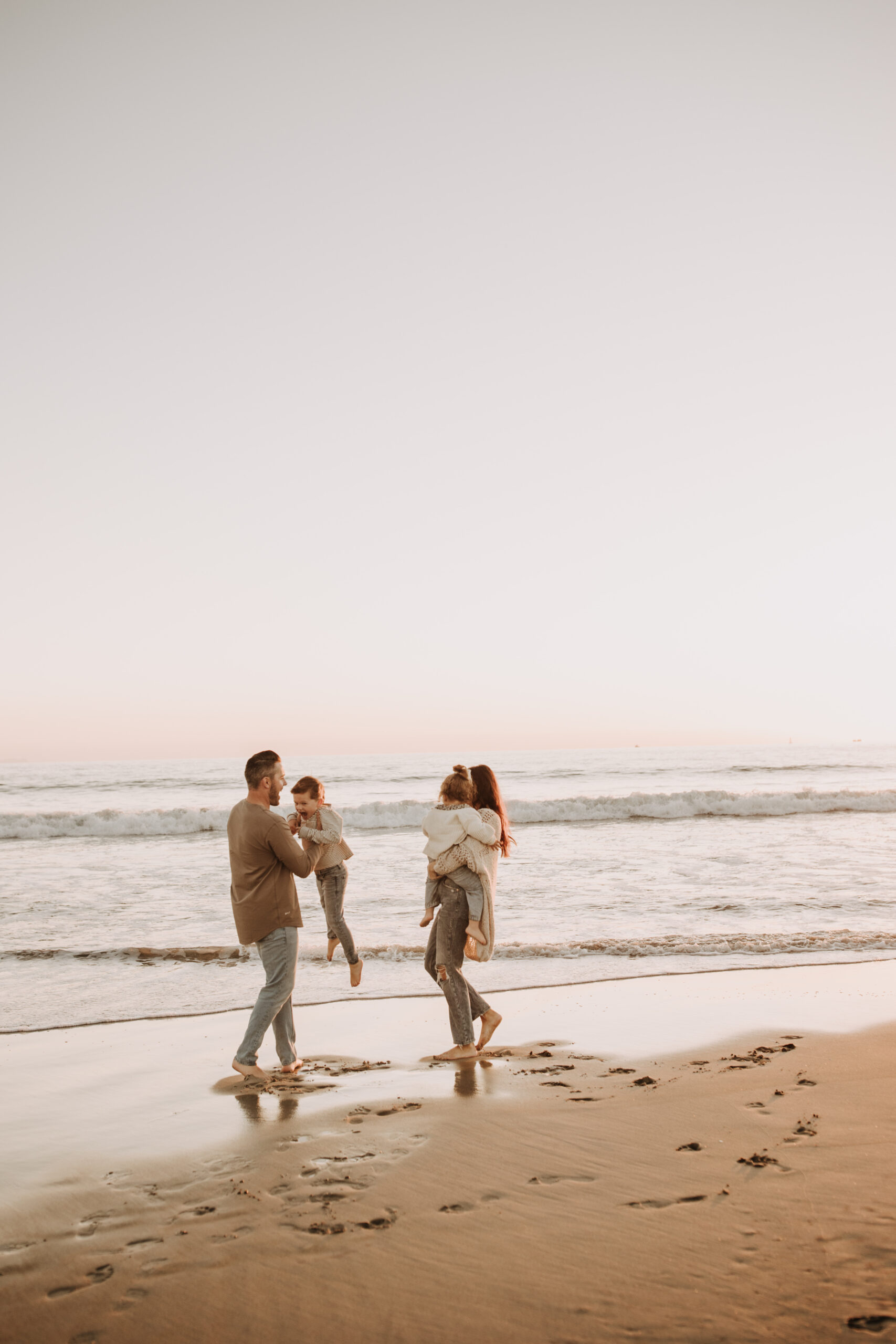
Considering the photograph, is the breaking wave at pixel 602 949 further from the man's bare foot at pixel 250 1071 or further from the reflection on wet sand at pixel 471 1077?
the man's bare foot at pixel 250 1071

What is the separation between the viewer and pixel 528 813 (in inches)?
1127

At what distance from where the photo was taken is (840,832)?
72.4 feet

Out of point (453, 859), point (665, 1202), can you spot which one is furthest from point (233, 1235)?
point (453, 859)

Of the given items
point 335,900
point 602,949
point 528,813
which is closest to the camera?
point 335,900

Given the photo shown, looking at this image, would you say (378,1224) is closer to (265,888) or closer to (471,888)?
(265,888)

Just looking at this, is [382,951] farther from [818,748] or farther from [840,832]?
[818,748]

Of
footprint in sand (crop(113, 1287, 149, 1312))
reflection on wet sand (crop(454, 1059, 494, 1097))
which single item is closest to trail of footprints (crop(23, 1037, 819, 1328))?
footprint in sand (crop(113, 1287, 149, 1312))

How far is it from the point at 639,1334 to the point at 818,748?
252 ft

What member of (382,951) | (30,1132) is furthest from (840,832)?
(30,1132)

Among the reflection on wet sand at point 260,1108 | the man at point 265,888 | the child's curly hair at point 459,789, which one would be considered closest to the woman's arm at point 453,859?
the child's curly hair at point 459,789

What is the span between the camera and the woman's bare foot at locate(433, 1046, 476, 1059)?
247 inches

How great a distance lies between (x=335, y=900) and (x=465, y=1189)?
4057 mm

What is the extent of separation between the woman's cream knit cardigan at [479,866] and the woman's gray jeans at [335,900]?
6.13ft

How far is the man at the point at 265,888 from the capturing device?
223 inches
